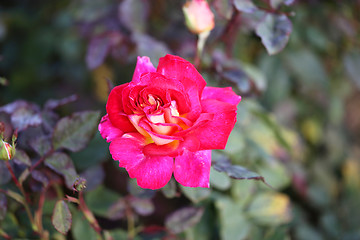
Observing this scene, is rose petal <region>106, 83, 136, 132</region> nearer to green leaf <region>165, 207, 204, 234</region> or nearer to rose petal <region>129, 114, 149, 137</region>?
rose petal <region>129, 114, 149, 137</region>

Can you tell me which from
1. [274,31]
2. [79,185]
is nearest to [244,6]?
[274,31]

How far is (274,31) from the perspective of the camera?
2.07 feet

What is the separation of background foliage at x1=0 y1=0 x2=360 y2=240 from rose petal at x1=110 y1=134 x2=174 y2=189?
0.06m

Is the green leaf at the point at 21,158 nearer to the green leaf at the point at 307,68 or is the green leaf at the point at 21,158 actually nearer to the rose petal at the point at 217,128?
the rose petal at the point at 217,128

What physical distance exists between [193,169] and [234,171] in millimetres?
87

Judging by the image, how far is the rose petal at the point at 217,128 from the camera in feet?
1.50

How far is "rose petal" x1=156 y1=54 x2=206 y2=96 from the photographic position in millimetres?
470

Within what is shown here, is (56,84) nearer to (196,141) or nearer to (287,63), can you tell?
(287,63)

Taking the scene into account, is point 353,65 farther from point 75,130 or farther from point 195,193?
point 75,130

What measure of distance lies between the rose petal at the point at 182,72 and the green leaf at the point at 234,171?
0.12 meters

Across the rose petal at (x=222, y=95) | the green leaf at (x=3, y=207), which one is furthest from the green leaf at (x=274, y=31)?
the green leaf at (x=3, y=207)

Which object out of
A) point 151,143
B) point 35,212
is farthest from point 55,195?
point 151,143

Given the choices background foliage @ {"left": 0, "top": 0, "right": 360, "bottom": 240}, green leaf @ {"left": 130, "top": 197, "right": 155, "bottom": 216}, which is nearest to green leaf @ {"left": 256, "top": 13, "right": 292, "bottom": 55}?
background foliage @ {"left": 0, "top": 0, "right": 360, "bottom": 240}

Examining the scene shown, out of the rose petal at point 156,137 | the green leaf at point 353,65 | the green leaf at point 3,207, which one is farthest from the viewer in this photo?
the green leaf at point 353,65
